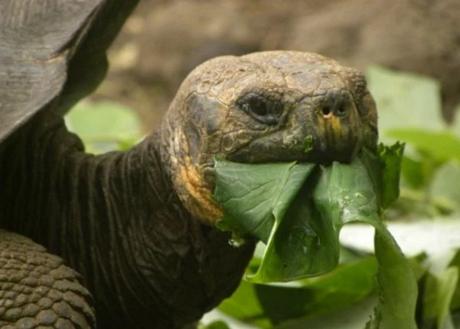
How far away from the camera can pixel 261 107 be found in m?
2.02

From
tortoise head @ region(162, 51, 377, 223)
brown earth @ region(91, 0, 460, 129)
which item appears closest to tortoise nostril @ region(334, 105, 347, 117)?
tortoise head @ region(162, 51, 377, 223)

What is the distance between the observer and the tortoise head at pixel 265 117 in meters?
1.99

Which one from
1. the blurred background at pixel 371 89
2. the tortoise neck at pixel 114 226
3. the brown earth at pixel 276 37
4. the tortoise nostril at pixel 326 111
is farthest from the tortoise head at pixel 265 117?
the brown earth at pixel 276 37

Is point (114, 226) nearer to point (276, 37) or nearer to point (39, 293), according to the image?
point (39, 293)

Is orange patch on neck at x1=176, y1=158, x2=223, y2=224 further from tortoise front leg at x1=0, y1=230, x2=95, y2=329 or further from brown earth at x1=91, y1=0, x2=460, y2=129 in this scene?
brown earth at x1=91, y1=0, x2=460, y2=129

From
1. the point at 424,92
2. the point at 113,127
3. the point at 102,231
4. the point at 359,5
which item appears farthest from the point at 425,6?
the point at 102,231

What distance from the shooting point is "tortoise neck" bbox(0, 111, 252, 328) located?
7.47ft

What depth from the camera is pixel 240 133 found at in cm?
203

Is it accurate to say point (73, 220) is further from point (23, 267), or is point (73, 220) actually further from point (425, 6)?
point (425, 6)

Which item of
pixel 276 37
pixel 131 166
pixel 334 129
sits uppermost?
pixel 334 129

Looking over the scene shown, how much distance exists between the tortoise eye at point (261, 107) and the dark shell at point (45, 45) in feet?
1.16

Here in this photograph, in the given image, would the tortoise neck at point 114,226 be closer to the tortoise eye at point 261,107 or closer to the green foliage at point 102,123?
the tortoise eye at point 261,107

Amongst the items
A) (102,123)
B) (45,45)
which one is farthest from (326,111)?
(102,123)

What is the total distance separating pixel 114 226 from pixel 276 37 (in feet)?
15.0
